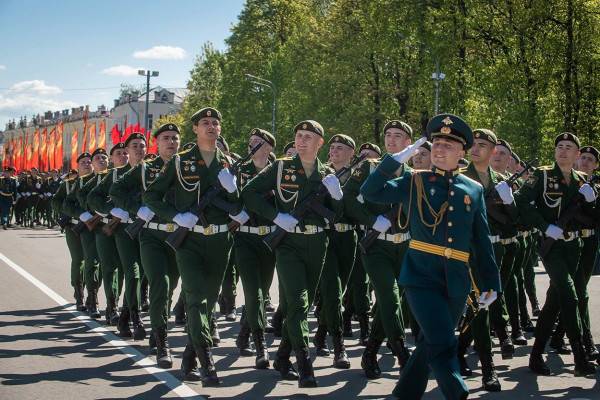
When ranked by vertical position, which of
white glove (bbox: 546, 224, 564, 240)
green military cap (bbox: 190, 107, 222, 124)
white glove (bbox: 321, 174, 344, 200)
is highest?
green military cap (bbox: 190, 107, 222, 124)

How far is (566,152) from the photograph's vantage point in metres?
9.23

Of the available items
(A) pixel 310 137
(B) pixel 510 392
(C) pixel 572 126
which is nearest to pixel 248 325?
(A) pixel 310 137

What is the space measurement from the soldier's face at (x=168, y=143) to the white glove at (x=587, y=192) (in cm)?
389

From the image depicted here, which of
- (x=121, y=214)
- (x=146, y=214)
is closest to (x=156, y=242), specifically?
(x=146, y=214)

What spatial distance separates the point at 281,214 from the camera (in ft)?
27.2

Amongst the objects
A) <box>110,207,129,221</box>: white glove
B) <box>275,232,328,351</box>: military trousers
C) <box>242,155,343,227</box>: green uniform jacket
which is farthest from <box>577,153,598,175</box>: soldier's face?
<box>110,207,129,221</box>: white glove

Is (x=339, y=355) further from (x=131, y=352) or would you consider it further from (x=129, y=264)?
(x=129, y=264)

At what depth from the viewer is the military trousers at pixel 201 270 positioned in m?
8.13

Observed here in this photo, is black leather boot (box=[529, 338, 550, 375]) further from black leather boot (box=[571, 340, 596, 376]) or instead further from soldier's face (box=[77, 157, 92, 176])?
soldier's face (box=[77, 157, 92, 176])

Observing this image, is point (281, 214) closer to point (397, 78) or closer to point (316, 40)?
point (397, 78)

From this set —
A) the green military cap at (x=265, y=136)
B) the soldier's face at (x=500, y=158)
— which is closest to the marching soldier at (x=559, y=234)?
the soldier's face at (x=500, y=158)

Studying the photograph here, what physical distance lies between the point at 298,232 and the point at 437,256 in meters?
2.19

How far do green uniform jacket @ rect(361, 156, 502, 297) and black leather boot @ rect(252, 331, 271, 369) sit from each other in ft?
9.40

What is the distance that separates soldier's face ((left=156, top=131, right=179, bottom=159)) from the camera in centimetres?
985
